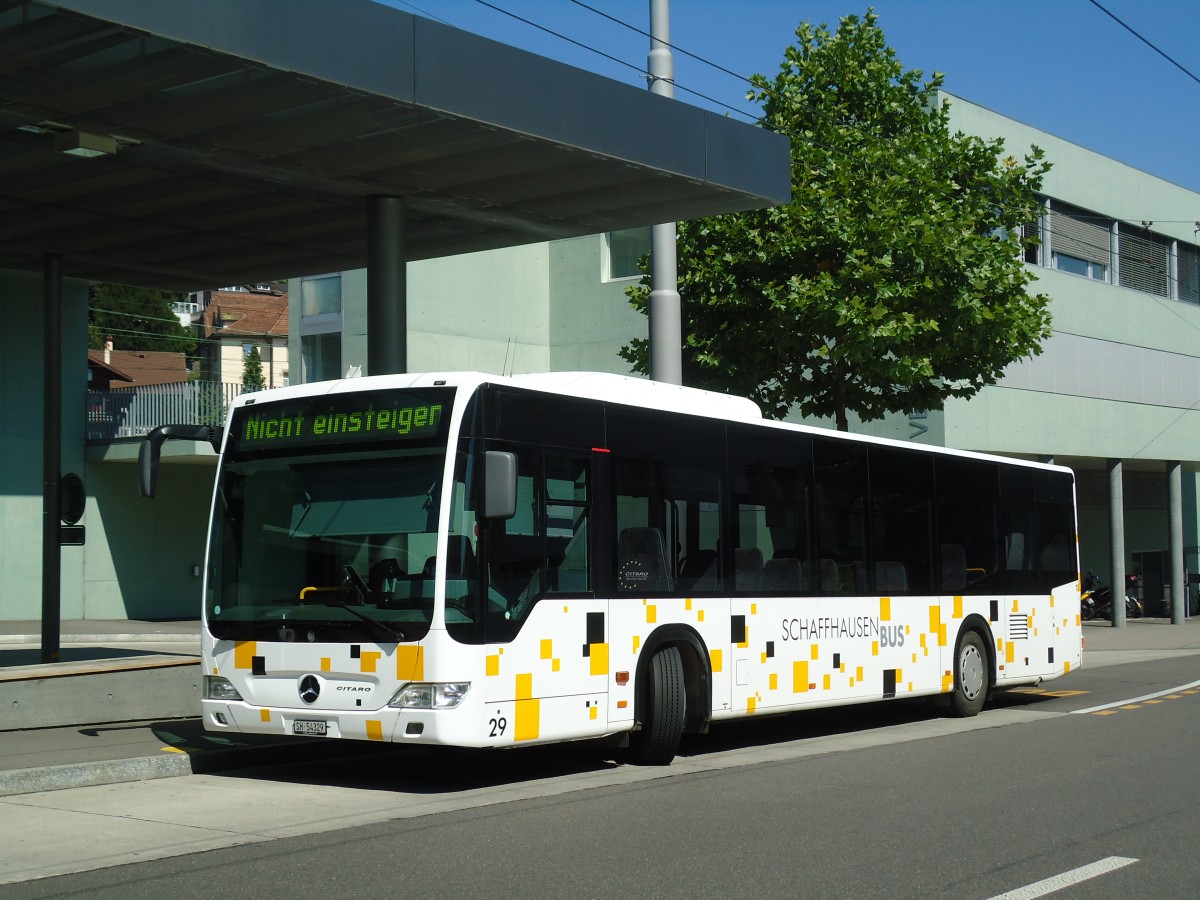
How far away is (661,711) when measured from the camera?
39.0 ft

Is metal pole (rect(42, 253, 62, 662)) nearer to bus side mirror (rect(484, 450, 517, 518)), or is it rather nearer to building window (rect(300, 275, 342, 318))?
bus side mirror (rect(484, 450, 517, 518))

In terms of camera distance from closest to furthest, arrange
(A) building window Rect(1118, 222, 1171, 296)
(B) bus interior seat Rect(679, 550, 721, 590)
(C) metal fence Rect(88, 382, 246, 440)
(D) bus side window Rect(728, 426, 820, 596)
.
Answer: (B) bus interior seat Rect(679, 550, 721, 590)
(D) bus side window Rect(728, 426, 820, 596)
(C) metal fence Rect(88, 382, 246, 440)
(A) building window Rect(1118, 222, 1171, 296)

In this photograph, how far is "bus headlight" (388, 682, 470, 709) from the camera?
10.1 meters

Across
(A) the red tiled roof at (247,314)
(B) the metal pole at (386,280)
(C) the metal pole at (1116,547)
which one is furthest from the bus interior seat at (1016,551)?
(A) the red tiled roof at (247,314)

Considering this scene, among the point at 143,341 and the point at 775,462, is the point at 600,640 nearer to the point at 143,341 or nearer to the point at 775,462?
the point at 775,462

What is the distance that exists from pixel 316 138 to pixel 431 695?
632 cm

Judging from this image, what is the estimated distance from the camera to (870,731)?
50.6ft

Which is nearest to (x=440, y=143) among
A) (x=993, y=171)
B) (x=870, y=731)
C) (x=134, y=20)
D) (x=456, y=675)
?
(x=134, y=20)

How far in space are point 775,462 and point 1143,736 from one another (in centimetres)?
441

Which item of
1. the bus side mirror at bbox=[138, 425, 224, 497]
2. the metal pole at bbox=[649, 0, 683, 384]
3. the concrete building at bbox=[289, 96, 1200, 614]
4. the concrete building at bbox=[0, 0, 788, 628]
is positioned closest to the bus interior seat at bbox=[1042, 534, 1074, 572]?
the metal pole at bbox=[649, 0, 683, 384]

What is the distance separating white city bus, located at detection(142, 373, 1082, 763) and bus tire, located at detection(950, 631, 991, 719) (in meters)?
2.50

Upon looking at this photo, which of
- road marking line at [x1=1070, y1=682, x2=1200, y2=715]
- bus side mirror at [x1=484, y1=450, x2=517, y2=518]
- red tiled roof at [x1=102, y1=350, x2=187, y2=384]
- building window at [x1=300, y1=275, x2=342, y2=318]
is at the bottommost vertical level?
road marking line at [x1=1070, y1=682, x2=1200, y2=715]

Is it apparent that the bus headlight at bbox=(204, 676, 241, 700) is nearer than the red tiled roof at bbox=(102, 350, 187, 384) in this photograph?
Yes

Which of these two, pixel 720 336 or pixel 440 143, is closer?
pixel 440 143
